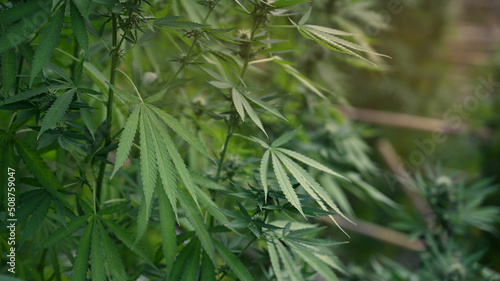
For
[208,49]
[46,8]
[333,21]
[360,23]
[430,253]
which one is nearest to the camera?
[46,8]

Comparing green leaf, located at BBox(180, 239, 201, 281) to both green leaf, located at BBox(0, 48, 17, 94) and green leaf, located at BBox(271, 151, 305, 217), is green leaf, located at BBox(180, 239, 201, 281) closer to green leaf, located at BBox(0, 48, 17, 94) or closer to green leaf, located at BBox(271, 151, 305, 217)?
green leaf, located at BBox(271, 151, 305, 217)

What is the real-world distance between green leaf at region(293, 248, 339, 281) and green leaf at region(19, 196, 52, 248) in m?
0.32

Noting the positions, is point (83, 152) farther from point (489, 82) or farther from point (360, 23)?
point (489, 82)

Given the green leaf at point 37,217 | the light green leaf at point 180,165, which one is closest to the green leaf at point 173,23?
the light green leaf at point 180,165

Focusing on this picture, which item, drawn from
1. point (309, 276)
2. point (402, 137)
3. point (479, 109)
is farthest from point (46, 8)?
point (402, 137)

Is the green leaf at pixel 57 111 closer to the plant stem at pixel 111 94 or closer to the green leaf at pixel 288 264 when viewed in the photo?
the plant stem at pixel 111 94

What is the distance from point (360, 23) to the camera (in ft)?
4.63

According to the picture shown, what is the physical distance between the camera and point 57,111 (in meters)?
0.44

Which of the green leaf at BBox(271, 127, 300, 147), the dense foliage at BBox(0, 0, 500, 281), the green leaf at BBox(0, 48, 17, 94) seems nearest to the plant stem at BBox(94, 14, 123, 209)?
the dense foliage at BBox(0, 0, 500, 281)

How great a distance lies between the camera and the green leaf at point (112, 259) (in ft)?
1.63

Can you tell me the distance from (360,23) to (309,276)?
95 cm

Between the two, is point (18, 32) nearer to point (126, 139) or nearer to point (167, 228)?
point (126, 139)

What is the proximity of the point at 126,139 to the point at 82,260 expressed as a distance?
0.16 m

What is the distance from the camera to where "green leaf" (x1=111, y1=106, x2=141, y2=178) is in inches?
16.5
